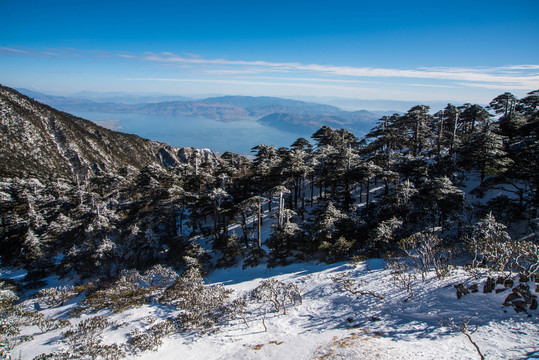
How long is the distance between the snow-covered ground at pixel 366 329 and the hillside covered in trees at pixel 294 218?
65.1 inches

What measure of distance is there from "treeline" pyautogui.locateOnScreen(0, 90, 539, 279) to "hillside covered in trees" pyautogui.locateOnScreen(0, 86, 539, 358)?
13 centimetres

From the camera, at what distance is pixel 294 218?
32906 mm

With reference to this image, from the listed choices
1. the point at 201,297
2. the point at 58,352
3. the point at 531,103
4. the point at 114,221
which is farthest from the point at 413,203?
the point at 531,103

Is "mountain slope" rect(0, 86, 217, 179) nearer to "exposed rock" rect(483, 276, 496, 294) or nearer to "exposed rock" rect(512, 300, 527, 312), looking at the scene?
"exposed rock" rect(483, 276, 496, 294)

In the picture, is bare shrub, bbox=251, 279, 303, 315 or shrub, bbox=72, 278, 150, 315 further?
shrub, bbox=72, 278, 150, 315

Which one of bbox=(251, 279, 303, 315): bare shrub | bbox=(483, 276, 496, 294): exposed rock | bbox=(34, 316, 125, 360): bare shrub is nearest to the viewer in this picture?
bbox=(34, 316, 125, 360): bare shrub

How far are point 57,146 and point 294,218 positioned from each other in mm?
112113

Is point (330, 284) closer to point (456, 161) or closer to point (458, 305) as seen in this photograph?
point (458, 305)

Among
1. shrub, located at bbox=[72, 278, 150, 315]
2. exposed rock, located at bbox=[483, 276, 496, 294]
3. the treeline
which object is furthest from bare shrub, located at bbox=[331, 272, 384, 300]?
shrub, located at bbox=[72, 278, 150, 315]

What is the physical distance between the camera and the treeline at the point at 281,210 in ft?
74.5

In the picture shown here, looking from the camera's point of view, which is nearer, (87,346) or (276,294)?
(87,346)

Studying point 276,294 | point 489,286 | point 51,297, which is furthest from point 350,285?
point 51,297

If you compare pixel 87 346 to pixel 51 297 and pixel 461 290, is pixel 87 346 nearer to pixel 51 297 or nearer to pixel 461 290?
pixel 51 297

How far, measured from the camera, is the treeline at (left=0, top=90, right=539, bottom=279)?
2272 cm
